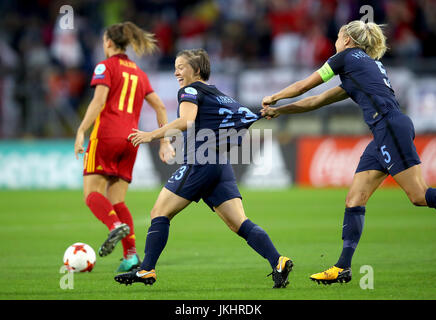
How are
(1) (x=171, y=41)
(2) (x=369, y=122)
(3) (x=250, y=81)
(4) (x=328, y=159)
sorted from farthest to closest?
(1) (x=171, y=41)
(3) (x=250, y=81)
(4) (x=328, y=159)
(2) (x=369, y=122)

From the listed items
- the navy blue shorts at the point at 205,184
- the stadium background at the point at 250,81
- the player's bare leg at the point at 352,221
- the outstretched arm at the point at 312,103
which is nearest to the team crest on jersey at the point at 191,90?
the navy blue shorts at the point at 205,184

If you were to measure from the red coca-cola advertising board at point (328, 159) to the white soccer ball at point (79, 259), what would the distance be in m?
12.1

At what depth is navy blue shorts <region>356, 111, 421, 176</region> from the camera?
6617mm

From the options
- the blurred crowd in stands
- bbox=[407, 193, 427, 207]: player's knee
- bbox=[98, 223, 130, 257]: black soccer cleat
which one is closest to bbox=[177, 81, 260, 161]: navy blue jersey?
bbox=[98, 223, 130, 257]: black soccer cleat

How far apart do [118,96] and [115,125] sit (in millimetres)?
315

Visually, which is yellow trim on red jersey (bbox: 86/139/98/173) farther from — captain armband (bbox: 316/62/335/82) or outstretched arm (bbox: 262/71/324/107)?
captain armband (bbox: 316/62/335/82)

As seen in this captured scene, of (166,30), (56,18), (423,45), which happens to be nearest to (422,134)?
(423,45)

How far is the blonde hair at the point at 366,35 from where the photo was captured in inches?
271

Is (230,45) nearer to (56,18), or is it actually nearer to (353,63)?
(56,18)

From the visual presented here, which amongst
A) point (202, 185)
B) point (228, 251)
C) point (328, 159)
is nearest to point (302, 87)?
point (202, 185)

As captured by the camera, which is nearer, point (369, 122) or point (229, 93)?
point (369, 122)

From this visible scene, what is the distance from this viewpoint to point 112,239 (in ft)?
23.7

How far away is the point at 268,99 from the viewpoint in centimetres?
693

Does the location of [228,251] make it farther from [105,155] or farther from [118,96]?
[118,96]
